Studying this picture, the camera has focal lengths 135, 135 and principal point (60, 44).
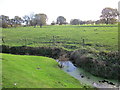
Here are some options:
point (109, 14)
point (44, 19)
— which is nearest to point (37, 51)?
point (109, 14)

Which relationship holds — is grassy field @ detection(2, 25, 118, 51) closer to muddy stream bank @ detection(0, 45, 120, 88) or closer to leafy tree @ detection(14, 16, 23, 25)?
muddy stream bank @ detection(0, 45, 120, 88)

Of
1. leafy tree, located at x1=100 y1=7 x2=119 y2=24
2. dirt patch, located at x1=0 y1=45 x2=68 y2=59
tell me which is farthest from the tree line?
dirt patch, located at x1=0 y1=45 x2=68 y2=59

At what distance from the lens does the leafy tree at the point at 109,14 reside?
230ft

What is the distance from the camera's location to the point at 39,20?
90.6m

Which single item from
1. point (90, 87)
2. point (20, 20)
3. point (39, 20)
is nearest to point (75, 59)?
point (90, 87)

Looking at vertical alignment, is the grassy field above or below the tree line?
below

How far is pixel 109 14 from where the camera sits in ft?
233

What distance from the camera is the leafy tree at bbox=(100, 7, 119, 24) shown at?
2761 inches

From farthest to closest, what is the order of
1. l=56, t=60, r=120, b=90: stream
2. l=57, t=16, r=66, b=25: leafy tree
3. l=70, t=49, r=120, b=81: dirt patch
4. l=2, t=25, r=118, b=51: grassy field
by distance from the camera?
l=57, t=16, r=66, b=25: leafy tree < l=2, t=25, r=118, b=51: grassy field < l=70, t=49, r=120, b=81: dirt patch < l=56, t=60, r=120, b=90: stream

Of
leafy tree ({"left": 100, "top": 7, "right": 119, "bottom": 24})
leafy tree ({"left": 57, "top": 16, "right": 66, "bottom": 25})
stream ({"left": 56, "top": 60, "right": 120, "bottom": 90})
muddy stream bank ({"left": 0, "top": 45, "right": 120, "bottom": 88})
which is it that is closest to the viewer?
stream ({"left": 56, "top": 60, "right": 120, "bottom": 90})

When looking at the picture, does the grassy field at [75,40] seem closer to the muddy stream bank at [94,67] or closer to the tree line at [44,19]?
the muddy stream bank at [94,67]

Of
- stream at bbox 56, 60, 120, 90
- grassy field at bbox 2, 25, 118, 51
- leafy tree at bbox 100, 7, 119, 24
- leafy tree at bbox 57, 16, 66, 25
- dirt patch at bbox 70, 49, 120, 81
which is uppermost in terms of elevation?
leafy tree at bbox 57, 16, 66, 25

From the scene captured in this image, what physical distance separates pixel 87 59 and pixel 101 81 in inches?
179

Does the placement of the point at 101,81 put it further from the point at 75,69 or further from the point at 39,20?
the point at 39,20
